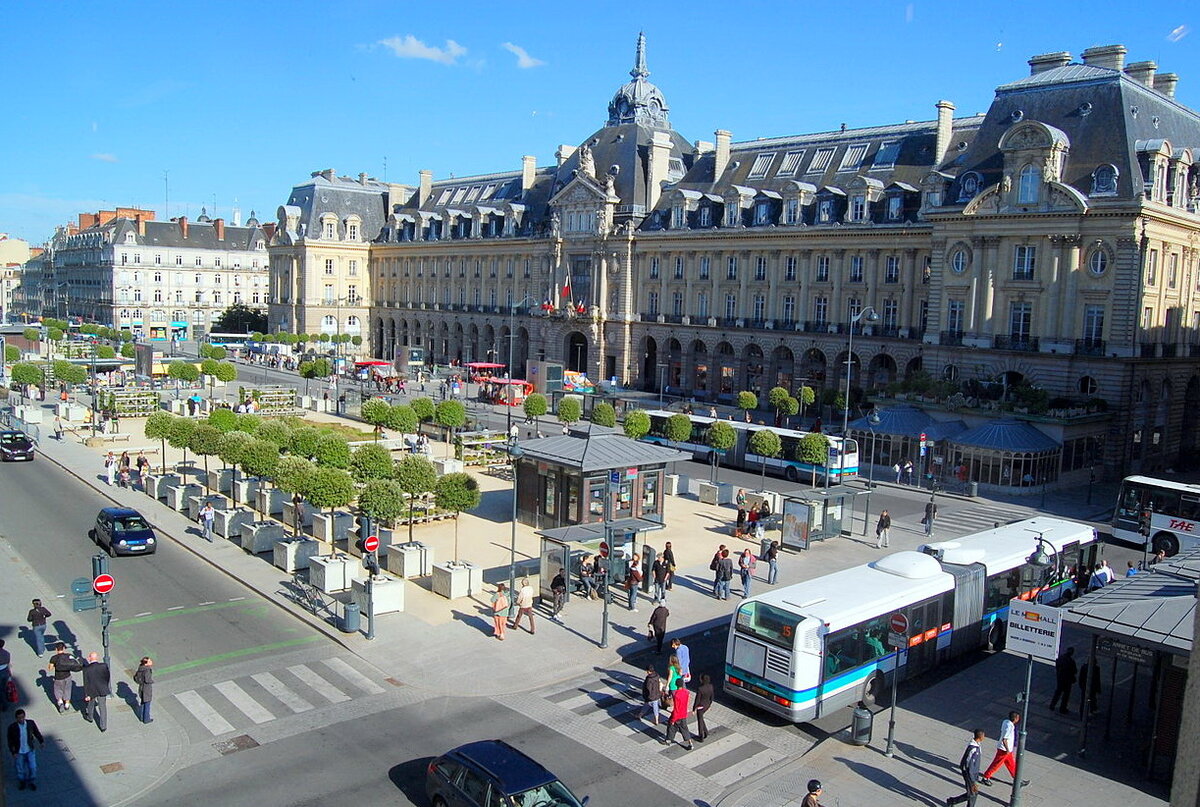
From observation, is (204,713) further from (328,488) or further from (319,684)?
(328,488)

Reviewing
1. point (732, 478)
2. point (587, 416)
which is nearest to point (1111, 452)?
point (732, 478)

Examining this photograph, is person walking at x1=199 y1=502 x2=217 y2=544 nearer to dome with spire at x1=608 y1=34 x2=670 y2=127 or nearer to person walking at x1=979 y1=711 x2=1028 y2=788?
person walking at x1=979 y1=711 x2=1028 y2=788

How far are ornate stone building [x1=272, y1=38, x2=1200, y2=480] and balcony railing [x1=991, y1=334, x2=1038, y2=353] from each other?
0.39ft

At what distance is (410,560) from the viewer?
29656 millimetres

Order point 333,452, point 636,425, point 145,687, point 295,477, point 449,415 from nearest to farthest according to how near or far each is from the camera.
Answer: point 145,687
point 295,477
point 333,452
point 636,425
point 449,415

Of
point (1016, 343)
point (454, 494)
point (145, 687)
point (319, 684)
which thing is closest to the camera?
point (145, 687)

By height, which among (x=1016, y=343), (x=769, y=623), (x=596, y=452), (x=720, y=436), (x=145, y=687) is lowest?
(x=145, y=687)

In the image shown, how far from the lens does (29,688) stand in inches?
827

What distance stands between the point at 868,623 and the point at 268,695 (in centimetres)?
1275

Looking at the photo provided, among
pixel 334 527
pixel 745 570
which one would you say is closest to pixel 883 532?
pixel 745 570

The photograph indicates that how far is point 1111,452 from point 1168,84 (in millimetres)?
25825

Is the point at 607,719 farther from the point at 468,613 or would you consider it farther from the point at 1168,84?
the point at 1168,84

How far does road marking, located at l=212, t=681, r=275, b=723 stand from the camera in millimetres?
19828

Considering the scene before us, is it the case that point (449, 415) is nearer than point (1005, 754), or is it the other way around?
point (1005, 754)
